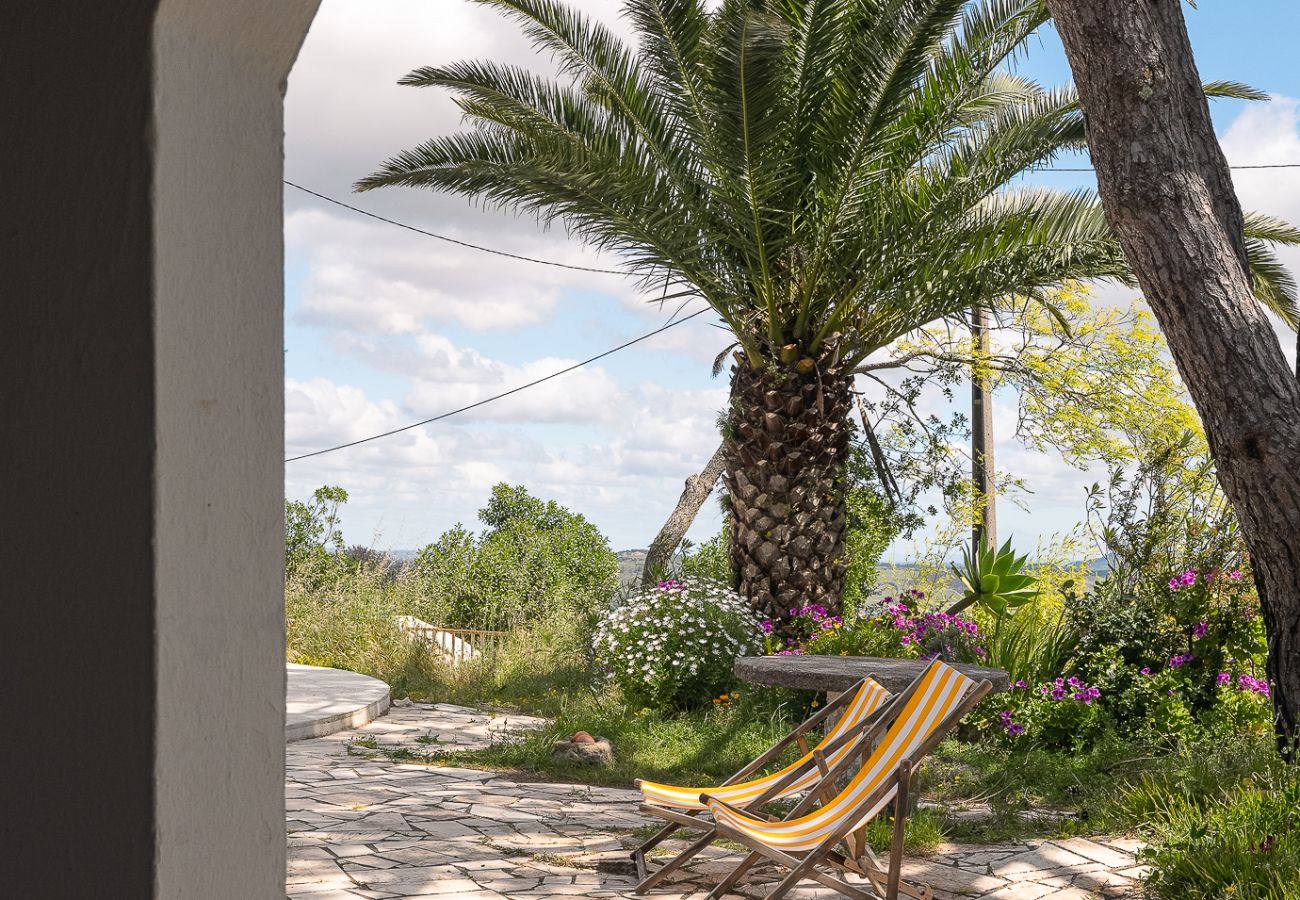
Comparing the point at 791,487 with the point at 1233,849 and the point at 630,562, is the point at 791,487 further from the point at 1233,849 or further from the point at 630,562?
the point at 630,562

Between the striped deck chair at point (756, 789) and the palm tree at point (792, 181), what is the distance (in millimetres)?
4820

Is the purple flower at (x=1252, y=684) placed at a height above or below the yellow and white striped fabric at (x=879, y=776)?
below

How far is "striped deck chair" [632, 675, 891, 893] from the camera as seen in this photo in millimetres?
4316

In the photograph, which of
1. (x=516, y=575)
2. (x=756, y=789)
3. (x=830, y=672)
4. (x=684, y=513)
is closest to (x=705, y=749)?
(x=830, y=672)

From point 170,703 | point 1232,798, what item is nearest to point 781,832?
point 1232,798

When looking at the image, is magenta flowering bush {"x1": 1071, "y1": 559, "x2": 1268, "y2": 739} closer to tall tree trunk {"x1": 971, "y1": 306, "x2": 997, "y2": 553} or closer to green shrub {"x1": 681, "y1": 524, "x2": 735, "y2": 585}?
green shrub {"x1": 681, "y1": 524, "x2": 735, "y2": 585}

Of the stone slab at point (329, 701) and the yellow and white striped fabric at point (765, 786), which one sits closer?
the yellow and white striped fabric at point (765, 786)

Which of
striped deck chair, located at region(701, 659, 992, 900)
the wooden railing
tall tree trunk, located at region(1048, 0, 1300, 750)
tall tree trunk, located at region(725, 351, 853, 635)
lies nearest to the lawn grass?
the wooden railing

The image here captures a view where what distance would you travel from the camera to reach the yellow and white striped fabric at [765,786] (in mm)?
4488

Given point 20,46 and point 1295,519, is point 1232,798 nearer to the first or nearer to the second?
point 1295,519

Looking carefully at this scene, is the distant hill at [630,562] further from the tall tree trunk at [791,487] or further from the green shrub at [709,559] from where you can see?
the tall tree trunk at [791,487]

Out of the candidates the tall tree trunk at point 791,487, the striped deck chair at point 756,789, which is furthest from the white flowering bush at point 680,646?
the striped deck chair at point 756,789

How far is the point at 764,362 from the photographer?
32.4 feet

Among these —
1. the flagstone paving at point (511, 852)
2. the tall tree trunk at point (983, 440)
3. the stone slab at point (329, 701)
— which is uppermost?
the tall tree trunk at point (983, 440)
